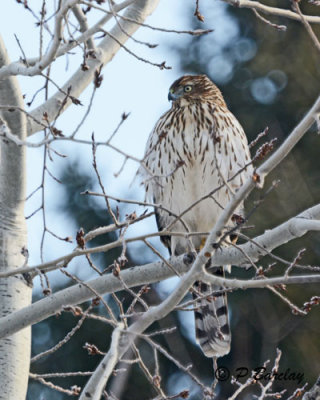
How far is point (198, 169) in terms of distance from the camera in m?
5.85

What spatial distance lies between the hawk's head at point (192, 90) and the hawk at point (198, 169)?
14mm

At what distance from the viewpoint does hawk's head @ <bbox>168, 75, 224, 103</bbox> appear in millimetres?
6457

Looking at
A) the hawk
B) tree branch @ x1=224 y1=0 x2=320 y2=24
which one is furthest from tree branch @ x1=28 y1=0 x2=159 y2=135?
tree branch @ x1=224 y1=0 x2=320 y2=24

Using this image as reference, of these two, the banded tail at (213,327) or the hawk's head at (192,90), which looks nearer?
the banded tail at (213,327)

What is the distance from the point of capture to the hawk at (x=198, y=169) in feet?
19.2

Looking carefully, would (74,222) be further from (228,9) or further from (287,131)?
(228,9)

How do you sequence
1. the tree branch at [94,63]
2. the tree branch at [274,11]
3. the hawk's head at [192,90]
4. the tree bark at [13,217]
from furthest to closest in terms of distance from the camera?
the hawk's head at [192,90], the tree branch at [94,63], the tree bark at [13,217], the tree branch at [274,11]

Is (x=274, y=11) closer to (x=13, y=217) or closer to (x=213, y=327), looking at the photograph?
(x=13, y=217)

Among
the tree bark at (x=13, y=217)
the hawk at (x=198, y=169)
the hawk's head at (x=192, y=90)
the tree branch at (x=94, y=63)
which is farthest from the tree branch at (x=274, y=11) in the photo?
the hawk's head at (x=192, y=90)

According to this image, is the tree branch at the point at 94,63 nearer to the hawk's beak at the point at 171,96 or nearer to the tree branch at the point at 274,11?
the hawk's beak at the point at 171,96

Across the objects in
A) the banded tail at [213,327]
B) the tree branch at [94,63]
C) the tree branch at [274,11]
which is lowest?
the banded tail at [213,327]

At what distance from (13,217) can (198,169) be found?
1423mm

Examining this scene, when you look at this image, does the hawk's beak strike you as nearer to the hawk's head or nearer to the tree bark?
the hawk's head

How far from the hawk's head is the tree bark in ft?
5.85
